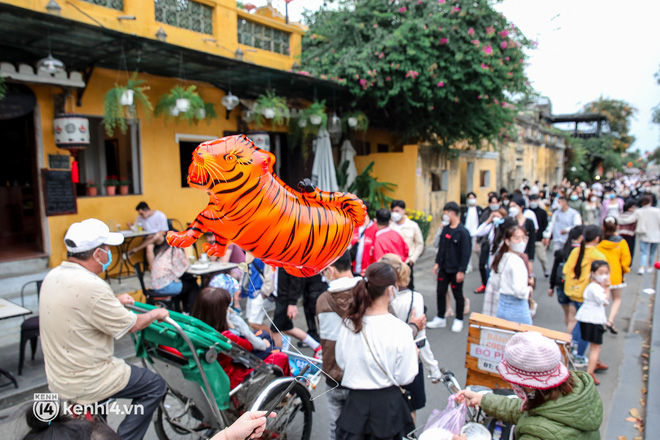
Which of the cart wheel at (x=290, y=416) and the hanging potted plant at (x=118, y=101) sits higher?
the hanging potted plant at (x=118, y=101)

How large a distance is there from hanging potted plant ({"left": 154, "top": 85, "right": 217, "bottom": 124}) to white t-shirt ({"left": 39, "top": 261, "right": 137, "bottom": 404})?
4.88m

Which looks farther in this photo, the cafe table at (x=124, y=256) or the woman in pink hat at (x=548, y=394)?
the cafe table at (x=124, y=256)

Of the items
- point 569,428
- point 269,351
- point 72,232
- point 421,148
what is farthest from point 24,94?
point 421,148

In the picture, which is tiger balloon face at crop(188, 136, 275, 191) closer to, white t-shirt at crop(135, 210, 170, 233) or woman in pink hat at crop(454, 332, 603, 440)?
woman in pink hat at crop(454, 332, 603, 440)

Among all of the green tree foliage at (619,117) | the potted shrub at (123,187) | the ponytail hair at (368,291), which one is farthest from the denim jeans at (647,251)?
the green tree foliage at (619,117)

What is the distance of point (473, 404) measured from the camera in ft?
8.32

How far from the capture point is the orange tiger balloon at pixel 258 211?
4.59ft

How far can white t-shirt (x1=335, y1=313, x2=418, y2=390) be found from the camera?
2510 millimetres

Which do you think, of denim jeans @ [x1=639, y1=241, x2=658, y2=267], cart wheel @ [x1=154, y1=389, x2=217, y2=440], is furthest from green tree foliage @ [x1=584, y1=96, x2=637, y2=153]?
cart wheel @ [x1=154, y1=389, x2=217, y2=440]

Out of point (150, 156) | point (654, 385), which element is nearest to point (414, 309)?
point (654, 385)

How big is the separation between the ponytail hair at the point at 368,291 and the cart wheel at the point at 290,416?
2.98 ft

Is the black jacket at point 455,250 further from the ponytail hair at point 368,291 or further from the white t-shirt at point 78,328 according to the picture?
the white t-shirt at point 78,328

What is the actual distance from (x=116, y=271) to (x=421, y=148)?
802 centimetres

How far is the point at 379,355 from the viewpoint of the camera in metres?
2.51
